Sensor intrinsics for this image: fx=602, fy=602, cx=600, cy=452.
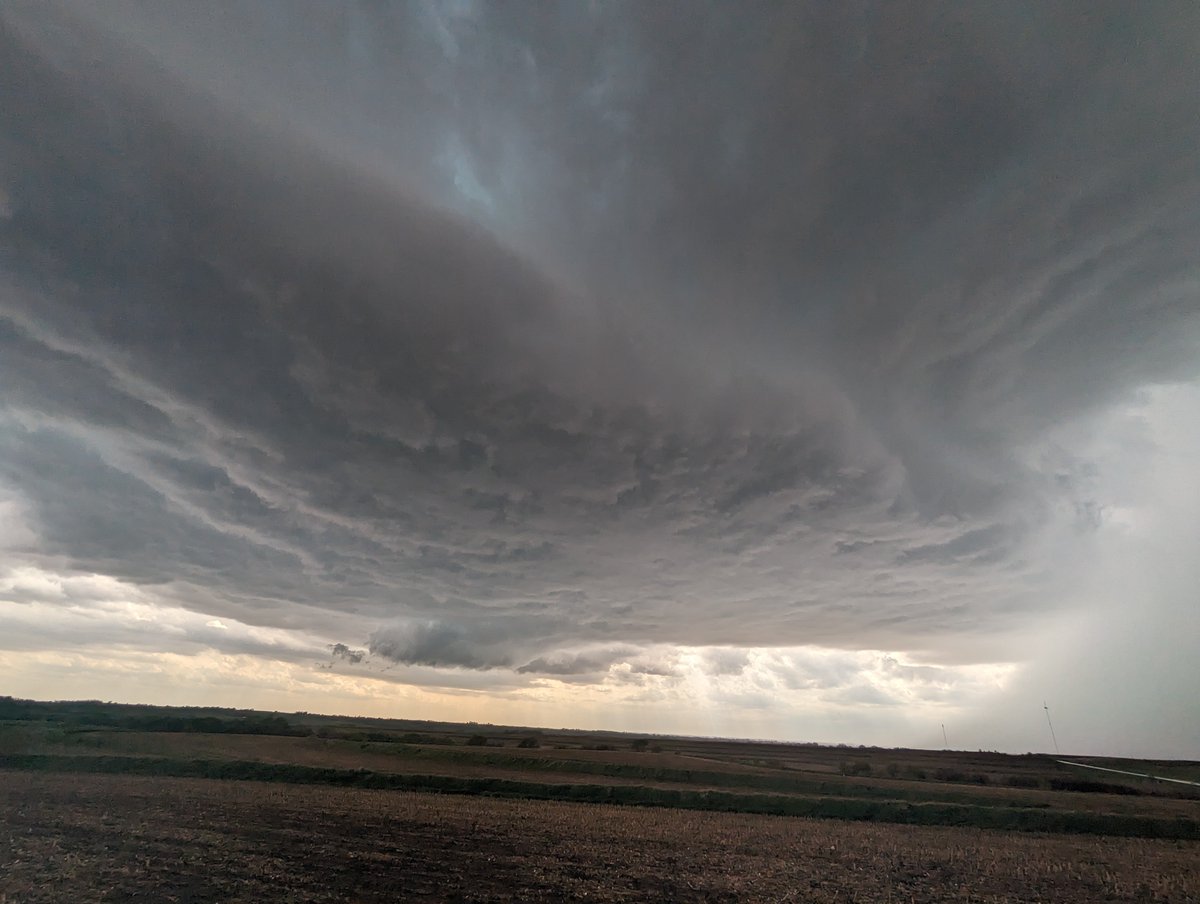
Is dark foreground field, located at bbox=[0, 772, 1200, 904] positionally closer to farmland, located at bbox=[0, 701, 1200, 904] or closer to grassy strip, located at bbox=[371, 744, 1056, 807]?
farmland, located at bbox=[0, 701, 1200, 904]

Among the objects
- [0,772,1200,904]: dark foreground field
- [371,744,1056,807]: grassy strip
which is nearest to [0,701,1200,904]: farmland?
[0,772,1200,904]: dark foreground field

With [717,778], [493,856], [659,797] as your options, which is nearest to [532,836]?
[493,856]

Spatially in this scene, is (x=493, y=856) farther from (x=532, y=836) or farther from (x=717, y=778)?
(x=717, y=778)

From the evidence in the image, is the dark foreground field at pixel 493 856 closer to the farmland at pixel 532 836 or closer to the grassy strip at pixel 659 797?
the farmland at pixel 532 836

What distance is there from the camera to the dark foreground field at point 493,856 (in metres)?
23.4

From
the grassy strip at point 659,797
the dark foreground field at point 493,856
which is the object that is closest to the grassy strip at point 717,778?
the grassy strip at point 659,797

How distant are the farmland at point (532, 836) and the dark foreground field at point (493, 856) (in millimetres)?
175

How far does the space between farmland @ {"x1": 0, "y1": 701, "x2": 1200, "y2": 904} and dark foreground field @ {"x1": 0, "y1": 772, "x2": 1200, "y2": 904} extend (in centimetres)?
17

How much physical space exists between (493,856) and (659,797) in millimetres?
35264

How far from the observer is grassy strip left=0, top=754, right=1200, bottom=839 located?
5119cm

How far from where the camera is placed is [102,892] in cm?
2083

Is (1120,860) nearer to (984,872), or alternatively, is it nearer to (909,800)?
(984,872)

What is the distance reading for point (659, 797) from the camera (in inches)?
2367

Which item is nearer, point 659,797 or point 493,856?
point 493,856
